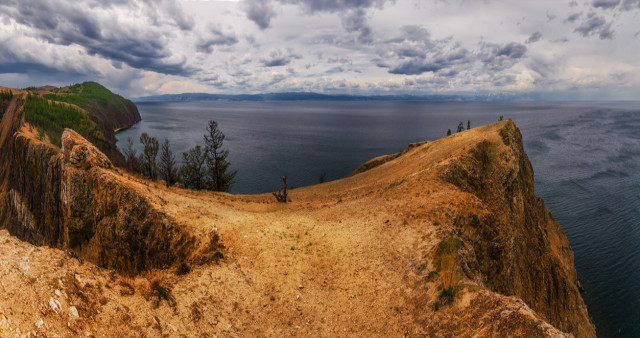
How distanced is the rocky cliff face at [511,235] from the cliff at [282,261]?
166 millimetres

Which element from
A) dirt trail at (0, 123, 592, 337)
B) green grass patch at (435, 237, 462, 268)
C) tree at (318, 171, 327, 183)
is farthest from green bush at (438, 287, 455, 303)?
tree at (318, 171, 327, 183)

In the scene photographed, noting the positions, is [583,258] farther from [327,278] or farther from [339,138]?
[339,138]

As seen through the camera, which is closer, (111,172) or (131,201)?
(131,201)

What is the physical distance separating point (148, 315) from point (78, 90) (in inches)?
7454

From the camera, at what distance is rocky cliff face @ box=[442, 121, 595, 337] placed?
73.2 feet

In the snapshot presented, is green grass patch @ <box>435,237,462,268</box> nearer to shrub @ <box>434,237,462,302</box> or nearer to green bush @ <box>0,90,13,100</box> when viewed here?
shrub @ <box>434,237,462,302</box>

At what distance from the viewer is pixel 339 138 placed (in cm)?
13712

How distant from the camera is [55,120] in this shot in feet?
192

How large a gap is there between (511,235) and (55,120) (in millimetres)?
78457

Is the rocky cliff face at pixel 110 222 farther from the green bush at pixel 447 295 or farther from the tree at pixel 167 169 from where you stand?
the tree at pixel 167 169

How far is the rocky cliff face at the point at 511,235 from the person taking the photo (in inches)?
878

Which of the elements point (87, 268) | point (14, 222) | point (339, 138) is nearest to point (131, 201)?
point (87, 268)

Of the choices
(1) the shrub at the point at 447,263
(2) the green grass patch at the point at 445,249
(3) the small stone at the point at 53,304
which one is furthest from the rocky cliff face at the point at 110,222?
(2) the green grass patch at the point at 445,249

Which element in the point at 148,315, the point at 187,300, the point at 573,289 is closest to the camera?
the point at 148,315
